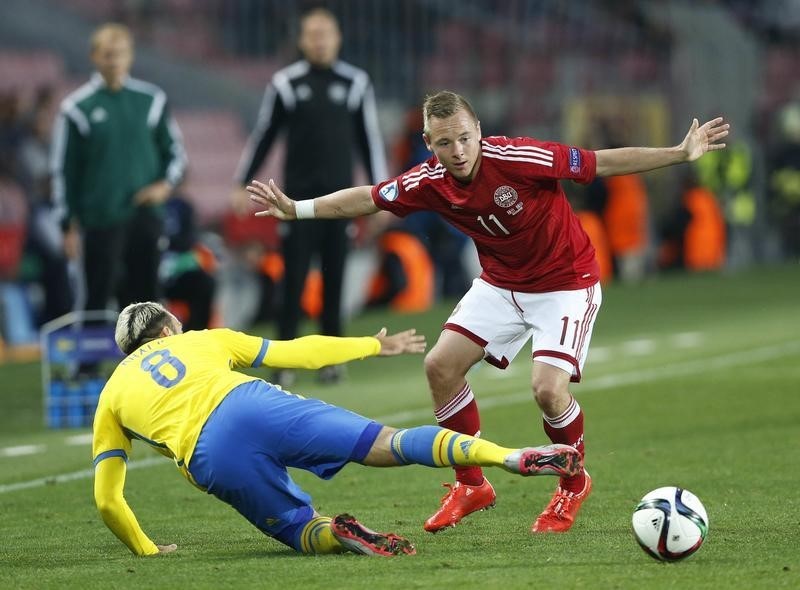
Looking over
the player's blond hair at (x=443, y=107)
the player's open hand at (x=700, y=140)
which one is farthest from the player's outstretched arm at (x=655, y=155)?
the player's blond hair at (x=443, y=107)

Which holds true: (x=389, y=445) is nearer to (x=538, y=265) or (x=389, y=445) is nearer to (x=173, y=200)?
(x=538, y=265)

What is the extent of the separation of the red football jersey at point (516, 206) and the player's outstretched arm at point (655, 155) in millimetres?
64

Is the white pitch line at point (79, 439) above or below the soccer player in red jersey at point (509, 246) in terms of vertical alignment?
below

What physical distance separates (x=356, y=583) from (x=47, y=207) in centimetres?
1150

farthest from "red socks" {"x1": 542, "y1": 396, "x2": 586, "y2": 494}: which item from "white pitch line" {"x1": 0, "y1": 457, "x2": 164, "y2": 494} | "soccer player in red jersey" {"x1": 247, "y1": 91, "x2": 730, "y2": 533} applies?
"white pitch line" {"x1": 0, "y1": 457, "x2": 164, "y2": 494}

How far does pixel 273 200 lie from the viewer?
7.17 metres

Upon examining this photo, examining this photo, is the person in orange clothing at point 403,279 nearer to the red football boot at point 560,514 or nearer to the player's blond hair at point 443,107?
the red football boot at point 560,514

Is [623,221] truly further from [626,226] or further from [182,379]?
[182,379]

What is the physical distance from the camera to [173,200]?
15.1 m

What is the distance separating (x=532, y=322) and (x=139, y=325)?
1.78 metres

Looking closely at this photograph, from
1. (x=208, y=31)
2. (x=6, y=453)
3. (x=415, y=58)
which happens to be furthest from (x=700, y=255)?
(x=6, y=453)

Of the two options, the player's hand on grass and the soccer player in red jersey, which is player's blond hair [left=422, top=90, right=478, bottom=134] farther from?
the player's hand on grass

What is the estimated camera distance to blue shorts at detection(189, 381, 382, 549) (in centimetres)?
604

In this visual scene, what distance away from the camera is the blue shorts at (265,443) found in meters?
6.04
